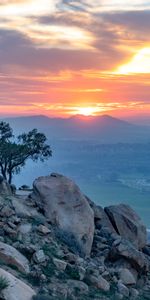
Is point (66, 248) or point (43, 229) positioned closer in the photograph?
point (66, 248)

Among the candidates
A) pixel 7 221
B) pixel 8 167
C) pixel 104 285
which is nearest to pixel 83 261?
pixel 104 285

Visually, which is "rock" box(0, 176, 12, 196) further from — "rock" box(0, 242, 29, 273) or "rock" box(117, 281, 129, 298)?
"rock" box(117, 281, 129, 298)

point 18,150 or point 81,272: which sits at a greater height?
point 18,150

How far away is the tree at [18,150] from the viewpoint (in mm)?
48531

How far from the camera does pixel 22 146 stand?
50344 mm

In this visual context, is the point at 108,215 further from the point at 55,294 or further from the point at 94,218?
the point at 55,294

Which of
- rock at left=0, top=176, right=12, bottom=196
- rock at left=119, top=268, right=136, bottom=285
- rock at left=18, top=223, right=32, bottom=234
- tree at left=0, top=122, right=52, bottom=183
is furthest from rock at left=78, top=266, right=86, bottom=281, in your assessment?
tree at left=0, top=122, right=52, bottom=183

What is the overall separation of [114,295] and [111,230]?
1129 cm

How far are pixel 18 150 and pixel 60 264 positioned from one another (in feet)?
75.4

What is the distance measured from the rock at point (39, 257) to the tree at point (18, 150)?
2060cm

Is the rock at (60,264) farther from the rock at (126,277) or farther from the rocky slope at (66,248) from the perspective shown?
the rock at (126,277)

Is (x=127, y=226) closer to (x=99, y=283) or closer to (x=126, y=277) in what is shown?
(x=126, y=277)

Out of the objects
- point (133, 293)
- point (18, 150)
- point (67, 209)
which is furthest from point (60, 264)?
point (18, 150)

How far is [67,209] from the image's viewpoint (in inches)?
1384
